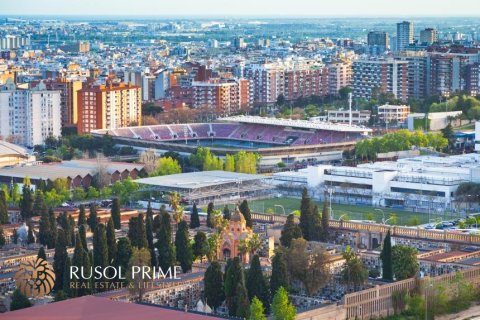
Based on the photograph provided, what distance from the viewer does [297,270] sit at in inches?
672

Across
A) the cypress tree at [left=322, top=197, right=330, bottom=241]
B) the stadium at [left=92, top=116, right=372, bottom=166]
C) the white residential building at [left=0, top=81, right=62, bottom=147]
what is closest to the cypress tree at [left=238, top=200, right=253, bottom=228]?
the cypress tree at [left=322, top=197, right=330, bottom=241]

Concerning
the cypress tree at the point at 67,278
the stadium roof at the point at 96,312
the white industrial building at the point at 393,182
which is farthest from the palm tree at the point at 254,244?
the white industrial building at the point at 393,182

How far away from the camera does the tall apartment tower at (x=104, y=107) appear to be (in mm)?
36906

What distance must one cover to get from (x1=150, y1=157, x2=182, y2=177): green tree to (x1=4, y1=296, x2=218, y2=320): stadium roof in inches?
492

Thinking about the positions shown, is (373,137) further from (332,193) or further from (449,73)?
(449,73)

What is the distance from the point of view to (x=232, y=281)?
639 inches

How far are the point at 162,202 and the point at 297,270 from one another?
803 cm

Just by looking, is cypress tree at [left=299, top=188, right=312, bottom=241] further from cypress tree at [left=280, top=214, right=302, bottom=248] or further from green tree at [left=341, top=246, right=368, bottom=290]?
green tree at [left=341, top=246, right=368, bottom=290]

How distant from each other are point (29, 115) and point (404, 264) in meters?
19.3

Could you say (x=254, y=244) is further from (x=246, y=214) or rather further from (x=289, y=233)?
(x=246, y=214)

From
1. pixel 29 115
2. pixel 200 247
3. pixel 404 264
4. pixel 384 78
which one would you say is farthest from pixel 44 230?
pixel 384 78

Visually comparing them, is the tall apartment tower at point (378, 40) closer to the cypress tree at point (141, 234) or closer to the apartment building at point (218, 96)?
A: the apartment building at point (218, 96)

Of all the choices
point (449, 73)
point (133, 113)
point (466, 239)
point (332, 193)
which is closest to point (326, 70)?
point (449, 73)

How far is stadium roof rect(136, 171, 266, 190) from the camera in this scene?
84.6 ft
